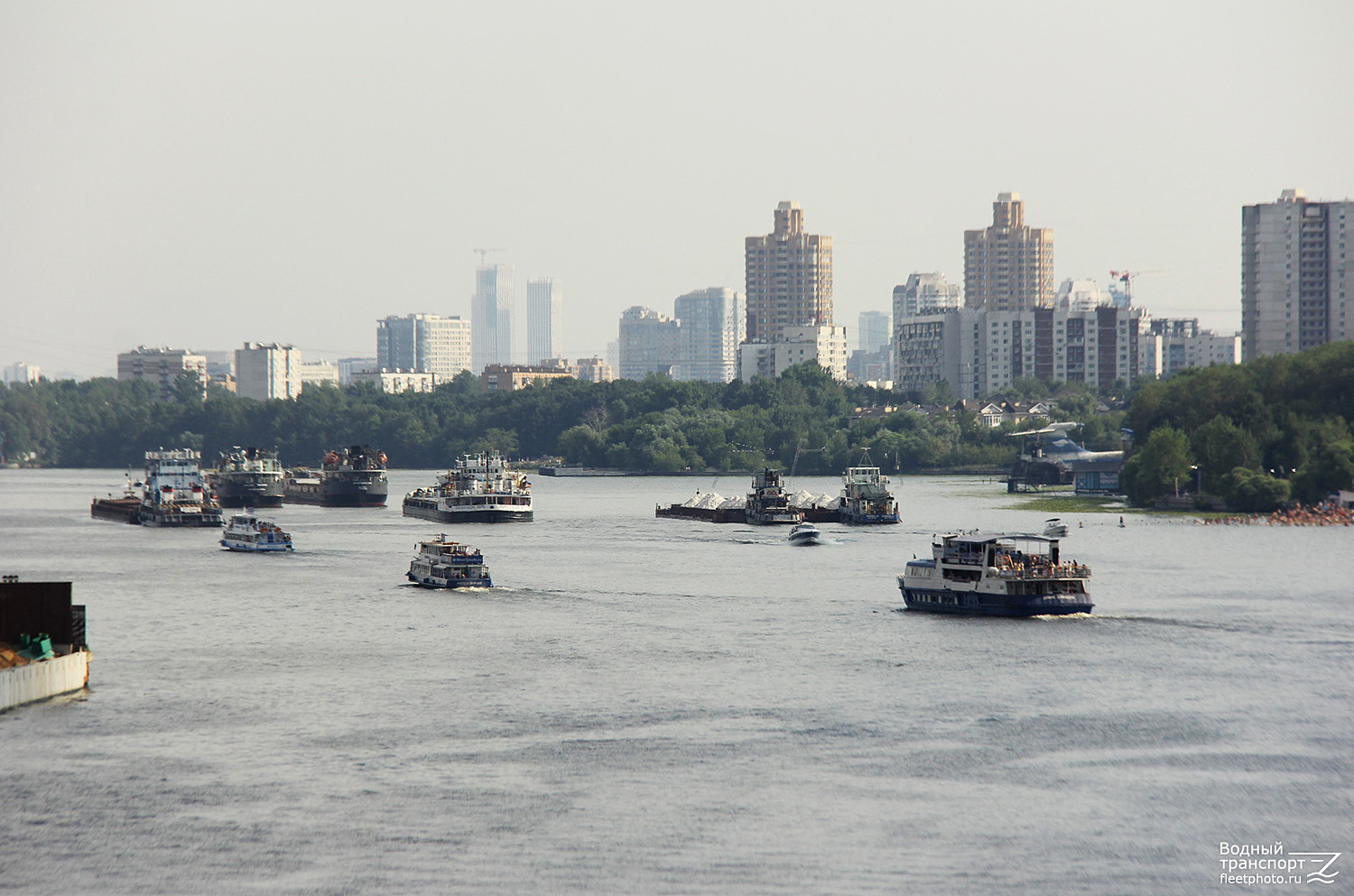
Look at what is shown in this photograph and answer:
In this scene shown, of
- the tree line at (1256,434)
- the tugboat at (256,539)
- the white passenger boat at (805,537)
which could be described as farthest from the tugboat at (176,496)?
the tree line at (1256,434)

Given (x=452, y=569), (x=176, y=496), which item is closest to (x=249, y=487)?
(x=176, y=496)

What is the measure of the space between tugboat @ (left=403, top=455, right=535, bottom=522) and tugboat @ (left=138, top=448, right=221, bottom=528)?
20252 millimetres

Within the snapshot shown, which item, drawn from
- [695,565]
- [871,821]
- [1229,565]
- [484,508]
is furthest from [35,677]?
[484,508]

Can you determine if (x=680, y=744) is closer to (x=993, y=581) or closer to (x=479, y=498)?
(x=993, y=581)

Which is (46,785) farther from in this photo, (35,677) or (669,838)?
(669,838)

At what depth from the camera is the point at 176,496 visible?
15312 centimetres

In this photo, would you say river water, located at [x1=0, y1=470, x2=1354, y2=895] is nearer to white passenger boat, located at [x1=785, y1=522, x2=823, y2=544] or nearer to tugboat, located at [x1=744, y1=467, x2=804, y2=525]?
white passenger boat, located at [x1=785, y1=522, x2=823, y2=544]

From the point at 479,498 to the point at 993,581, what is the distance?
82.5 metres

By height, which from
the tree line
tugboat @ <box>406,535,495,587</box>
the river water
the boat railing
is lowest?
the river water

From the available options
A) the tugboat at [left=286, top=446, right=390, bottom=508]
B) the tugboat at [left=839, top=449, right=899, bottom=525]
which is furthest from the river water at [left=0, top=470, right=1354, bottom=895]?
the tugboat at [left=286, top=446, right=390, bottom=508]

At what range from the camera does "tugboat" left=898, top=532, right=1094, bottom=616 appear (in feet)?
230

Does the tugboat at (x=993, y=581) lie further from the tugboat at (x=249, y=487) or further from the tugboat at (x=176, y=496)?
the tugboat at (x=249, y=487)

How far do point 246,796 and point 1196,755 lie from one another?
26.1m

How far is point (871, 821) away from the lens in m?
38.1
